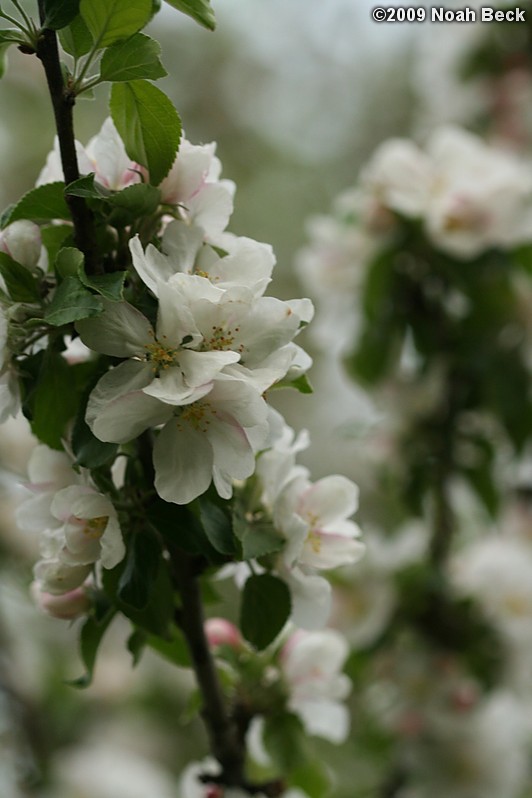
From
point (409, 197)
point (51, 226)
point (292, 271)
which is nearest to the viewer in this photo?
point (51, 226)

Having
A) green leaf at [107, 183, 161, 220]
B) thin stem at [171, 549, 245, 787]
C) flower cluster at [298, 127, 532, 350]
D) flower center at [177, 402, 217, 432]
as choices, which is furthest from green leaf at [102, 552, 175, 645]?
flower cluster at [298, 127, 532, 350]

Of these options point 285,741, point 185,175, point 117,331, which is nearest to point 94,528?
point 117,331

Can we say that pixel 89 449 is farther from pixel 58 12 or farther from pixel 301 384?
pixel 58 12

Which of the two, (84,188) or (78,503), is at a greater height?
(84,188)

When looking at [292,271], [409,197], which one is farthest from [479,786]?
[292,271]

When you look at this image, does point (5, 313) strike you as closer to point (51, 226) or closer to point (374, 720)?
point (51, 226)

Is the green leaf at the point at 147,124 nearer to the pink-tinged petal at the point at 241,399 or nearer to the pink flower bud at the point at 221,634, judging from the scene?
the pink-tinged petal at the point at 241,399

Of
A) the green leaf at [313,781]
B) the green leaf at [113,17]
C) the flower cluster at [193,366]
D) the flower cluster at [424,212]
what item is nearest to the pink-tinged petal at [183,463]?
the flower cluster at [193,366]
